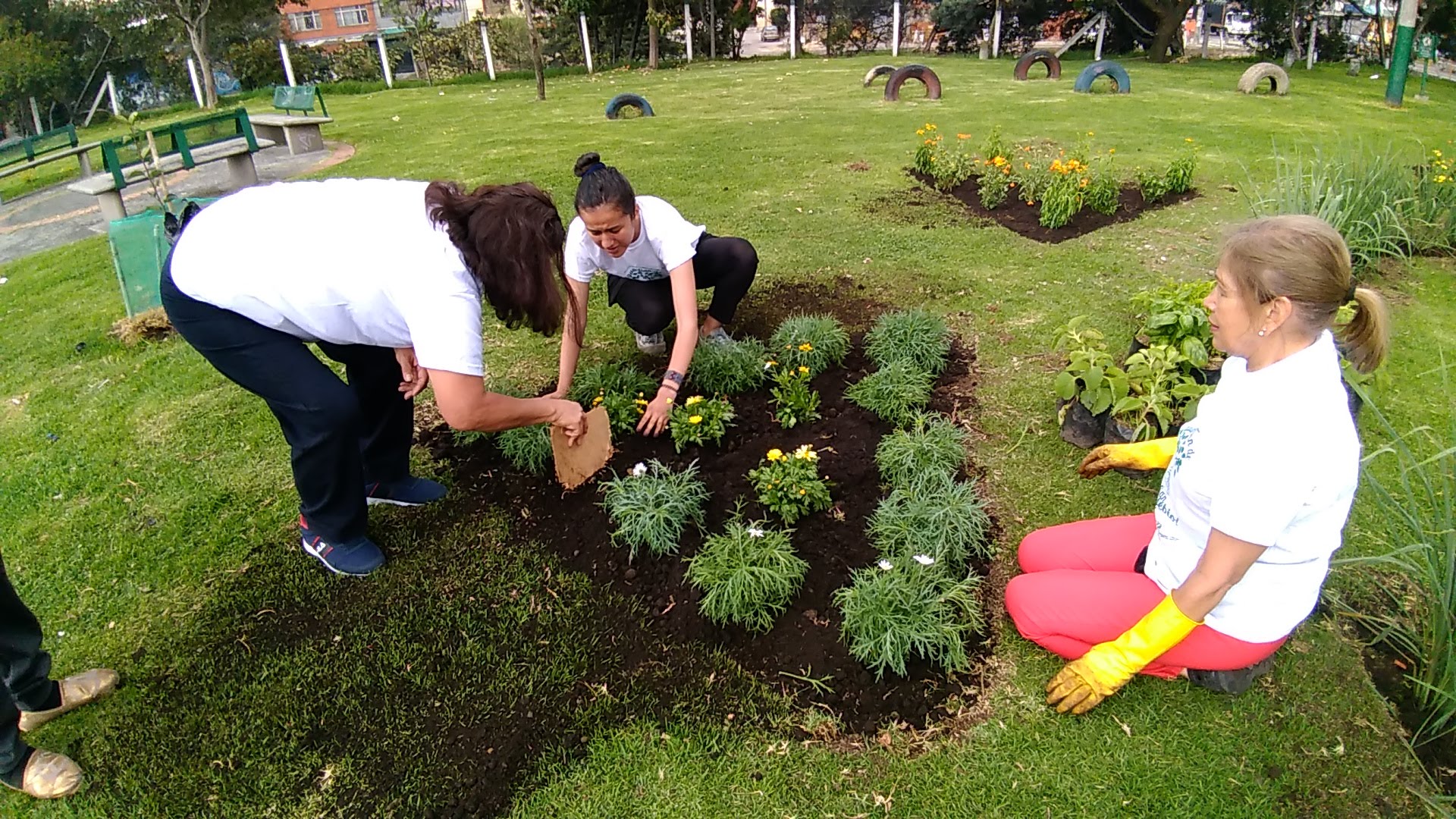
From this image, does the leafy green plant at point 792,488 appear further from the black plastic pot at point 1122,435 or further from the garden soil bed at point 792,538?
the black plastic pot at point 1122,435

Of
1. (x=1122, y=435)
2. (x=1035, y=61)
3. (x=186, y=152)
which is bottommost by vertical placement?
(x=1122, y=435)

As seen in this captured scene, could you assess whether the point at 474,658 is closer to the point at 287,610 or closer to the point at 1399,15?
the point at 287,610

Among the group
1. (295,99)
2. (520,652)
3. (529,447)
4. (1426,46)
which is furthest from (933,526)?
(1426,46)

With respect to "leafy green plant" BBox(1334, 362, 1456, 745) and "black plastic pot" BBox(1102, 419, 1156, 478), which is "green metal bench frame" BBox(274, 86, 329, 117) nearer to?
"black plastic pot" BBox(1102, 419, 1156, 478)

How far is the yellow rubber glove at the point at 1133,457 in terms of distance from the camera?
249cm

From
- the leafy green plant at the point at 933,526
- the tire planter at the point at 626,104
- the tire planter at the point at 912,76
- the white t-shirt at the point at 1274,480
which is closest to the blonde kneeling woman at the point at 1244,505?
the white t-shirt at the point at 1274,480

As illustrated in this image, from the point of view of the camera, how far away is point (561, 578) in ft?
8.54

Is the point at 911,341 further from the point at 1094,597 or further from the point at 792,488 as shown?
the point at 1094,597

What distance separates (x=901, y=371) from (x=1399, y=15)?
12085 mm

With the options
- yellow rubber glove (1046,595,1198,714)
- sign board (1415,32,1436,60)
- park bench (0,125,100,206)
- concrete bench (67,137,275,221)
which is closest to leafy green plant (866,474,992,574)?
yellow rubber glove (1046,595,1198,714)

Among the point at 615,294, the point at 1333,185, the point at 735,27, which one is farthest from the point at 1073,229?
the point at 735,27

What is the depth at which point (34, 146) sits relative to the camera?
29.3 ft

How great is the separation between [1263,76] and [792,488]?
13103 mm

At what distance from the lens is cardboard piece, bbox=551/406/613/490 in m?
2.80
